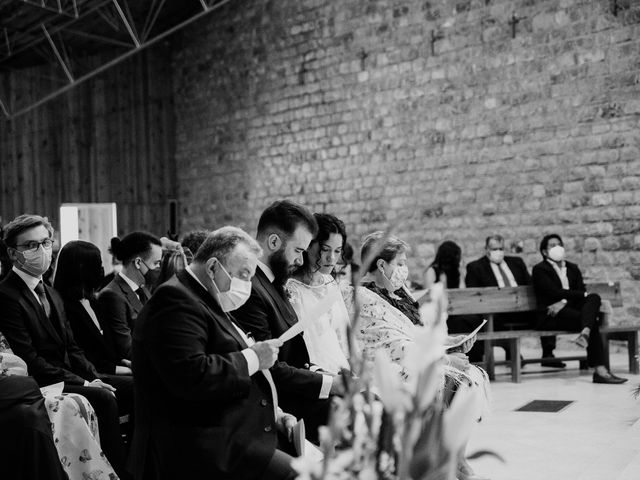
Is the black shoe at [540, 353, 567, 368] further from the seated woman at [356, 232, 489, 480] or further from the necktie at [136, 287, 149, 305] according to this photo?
the necktie at [136, 287, 149, 305]

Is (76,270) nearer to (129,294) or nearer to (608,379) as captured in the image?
(129,294)

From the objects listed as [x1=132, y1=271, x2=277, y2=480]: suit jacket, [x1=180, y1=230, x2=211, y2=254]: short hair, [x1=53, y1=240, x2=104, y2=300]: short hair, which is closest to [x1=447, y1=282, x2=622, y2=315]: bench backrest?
[x1=180, y1=230, x2=211, y2=254]: short hair

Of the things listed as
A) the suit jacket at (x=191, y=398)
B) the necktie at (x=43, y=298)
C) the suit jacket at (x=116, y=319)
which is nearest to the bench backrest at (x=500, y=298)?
the suit jacket at (x=116, y=319)

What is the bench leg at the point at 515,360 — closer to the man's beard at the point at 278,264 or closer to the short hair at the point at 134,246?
the short hair at the point at 134,246

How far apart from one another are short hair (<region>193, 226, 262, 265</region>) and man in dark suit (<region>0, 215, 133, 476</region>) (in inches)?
50.0

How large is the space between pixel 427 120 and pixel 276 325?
7.91m

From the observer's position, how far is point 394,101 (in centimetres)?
1099

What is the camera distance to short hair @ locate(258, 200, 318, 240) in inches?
122

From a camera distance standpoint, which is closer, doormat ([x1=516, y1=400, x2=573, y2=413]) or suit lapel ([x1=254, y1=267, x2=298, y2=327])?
suit lapel ([x1=254, y1=267, x2=298, y2=327])

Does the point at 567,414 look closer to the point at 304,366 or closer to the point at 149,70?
the point at 304,366

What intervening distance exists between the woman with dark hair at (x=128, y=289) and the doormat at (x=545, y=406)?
2658 mm

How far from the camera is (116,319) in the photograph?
4.23 m

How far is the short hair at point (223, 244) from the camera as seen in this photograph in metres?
2.55

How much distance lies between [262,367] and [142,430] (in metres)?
0.37
